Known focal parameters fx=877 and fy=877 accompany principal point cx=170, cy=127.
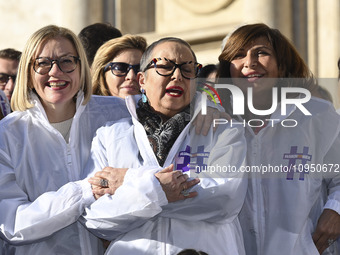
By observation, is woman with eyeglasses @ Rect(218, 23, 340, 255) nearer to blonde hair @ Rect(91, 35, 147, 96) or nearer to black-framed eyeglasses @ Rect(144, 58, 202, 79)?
black-framed eyeglasses @ Rect(144, 58, 202, 79)

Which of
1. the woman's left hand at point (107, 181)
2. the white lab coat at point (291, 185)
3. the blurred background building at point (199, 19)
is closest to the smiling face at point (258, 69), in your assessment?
the white lab coat at point (291, 185)

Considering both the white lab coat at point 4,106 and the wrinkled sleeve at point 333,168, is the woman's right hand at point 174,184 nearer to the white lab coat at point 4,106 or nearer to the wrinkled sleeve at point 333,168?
the wrinkled sleeve at point 333,168

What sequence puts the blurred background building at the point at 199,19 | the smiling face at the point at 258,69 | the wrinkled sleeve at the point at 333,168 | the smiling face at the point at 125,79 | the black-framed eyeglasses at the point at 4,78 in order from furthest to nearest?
the blurred background building at the point at 199,19, the black-framed eyeglasses at the point at 4,78, the smiling face at the point at 125,79, the smiling face at the point at 258,69, the wrinkled sleeve at the point at 333,168

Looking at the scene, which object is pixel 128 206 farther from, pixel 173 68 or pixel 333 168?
pixel 333 168

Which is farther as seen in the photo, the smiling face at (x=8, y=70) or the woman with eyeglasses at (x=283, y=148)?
the smiling face at (x=8, y=70)

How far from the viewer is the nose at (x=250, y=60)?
5355 mm

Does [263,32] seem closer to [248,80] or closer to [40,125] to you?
Result: [248,80]

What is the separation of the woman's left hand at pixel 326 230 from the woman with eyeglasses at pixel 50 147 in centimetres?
124

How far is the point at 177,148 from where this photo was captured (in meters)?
4.84

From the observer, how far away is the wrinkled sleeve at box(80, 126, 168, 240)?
452cm

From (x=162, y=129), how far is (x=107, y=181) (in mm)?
442

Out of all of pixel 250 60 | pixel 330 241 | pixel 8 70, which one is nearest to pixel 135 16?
pixel 8 70

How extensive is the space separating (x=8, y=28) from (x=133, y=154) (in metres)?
7.82

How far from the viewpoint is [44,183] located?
4996 mm
